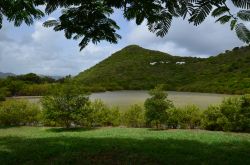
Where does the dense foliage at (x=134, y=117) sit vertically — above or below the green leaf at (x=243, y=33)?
below

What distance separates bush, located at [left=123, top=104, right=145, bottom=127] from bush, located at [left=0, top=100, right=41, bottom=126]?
466 centimetres

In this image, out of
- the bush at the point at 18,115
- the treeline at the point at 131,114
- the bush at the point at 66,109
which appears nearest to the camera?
the treeline at the point at 131,114

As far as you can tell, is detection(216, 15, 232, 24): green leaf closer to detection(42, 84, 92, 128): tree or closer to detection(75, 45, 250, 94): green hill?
detection(42, 84, 92, 128): tree

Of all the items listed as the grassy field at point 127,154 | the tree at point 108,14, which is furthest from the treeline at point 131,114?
the tree at point 108,14

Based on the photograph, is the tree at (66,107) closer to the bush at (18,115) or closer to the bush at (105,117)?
the bush at (105,117)

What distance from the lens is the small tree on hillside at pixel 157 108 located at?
19.3m

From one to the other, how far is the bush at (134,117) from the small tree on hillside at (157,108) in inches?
47.4

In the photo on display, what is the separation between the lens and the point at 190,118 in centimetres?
1964

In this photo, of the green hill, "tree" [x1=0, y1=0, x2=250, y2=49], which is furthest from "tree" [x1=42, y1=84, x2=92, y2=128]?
the green hill

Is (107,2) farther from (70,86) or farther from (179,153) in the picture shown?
(70,86)

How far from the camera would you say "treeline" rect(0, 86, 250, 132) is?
698 inches

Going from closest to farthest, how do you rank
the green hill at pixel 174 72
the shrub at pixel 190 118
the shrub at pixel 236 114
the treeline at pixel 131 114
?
the shrub at pixel 236 114
the treeline at pixel 131 114
the shrub at pixel 190 118
the green hill at pixel 174 72

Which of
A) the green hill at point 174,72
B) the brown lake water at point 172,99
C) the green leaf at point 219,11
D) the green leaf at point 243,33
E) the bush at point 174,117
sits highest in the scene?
the green hill at point 174,72

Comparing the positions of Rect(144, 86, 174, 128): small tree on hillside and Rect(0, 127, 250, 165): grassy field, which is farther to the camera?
Rect(144, 86, 174, 128): small tree on hillside
